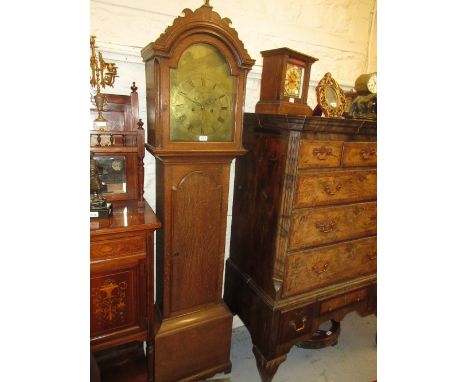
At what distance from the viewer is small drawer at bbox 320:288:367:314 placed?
6.36 feet

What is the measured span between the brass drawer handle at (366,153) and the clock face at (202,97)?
2.56 ft

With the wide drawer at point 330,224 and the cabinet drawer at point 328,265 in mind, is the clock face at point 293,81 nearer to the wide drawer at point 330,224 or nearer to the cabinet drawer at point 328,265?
the wide drawer at point 330,224

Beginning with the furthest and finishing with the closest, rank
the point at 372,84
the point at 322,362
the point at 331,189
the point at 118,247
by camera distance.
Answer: the point at 322,362
the point at 372,84
the point at 331,189
the point at 118,247

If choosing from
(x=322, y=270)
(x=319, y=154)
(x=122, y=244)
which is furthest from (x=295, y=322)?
(x=122, y=244)

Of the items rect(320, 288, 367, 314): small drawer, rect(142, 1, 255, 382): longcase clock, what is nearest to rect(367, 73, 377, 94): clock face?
rect(142, 1, 255, 382): longcase clock

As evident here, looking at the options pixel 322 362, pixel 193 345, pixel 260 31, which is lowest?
pixel 322 362

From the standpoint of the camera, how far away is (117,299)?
157cm

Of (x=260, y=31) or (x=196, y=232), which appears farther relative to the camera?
(x=260, y=31)

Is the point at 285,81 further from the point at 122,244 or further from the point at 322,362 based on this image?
the point at 322,362

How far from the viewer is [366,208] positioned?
1.93 meters

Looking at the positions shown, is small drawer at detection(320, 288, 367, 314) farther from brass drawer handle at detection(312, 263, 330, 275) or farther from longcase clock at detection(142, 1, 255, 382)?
longcase clock at detection(142, 1, 255, 382)

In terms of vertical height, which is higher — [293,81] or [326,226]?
[293,81]

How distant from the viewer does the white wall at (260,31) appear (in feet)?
5.47

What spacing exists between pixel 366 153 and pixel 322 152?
0.35 meters
